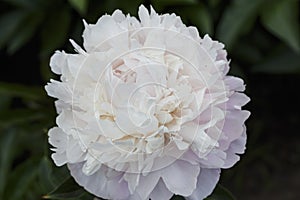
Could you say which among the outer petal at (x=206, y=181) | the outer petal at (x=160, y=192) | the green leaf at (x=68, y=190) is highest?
the outer petal at (x=160, y=192)

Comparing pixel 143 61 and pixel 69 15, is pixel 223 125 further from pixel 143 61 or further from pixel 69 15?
pixel 69 15

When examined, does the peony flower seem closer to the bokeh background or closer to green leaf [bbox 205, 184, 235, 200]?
green leaf [bbox 205, 184, 235, 200]

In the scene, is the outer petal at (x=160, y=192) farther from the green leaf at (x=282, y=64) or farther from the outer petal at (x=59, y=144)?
the green leaf at (x=282, y=64)

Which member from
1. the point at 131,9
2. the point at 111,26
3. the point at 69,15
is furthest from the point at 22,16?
the point at 111,26

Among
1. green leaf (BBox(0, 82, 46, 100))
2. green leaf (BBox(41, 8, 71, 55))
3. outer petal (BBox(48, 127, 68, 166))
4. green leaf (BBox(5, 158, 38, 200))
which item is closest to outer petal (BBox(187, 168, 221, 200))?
outer petal (BBox(48, 127, 68, 166))

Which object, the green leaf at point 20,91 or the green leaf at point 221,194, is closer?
the green leaf at point 221,194

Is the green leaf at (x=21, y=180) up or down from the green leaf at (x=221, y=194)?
down

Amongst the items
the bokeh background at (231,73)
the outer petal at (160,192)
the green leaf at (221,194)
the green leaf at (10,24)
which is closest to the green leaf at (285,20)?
the bokeh background at (231,73)
